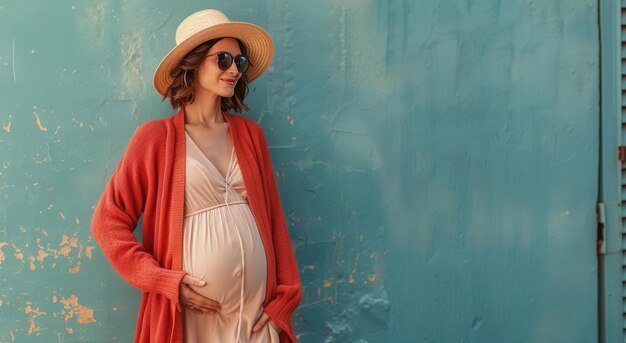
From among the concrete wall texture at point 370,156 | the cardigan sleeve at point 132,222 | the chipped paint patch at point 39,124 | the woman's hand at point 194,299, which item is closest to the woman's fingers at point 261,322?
the woman's hand at point 194,299

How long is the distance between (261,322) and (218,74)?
109 centimetres

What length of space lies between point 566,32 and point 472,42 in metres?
0.55

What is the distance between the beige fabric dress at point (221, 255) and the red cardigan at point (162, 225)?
0.15 feet

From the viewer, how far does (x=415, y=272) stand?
408 centimetres

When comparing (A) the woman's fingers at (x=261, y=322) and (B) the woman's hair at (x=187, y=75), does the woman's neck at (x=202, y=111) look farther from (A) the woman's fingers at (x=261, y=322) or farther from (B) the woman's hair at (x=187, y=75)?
(A) the woman's fingers at (x=261, y=322)

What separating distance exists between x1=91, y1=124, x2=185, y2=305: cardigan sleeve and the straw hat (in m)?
0.26

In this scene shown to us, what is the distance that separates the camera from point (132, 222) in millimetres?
3309

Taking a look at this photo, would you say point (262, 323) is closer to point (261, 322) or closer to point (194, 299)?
point (261, 322)

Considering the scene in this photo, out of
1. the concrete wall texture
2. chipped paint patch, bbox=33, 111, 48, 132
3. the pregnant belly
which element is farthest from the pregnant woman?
chipped paint patch, bbox=33, 111, 48, 132

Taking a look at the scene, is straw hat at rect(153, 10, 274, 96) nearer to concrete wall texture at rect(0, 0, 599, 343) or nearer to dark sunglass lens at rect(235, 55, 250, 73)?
dark sunglass lens at rect(235, 55, 250, 73)

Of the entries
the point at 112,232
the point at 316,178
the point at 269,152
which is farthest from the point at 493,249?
the point at 112,232

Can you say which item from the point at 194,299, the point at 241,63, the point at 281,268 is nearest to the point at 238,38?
the point at 241,63

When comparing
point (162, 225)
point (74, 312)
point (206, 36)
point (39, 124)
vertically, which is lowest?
point (74, 312)

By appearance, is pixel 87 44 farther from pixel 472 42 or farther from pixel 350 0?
pixel 472 42
